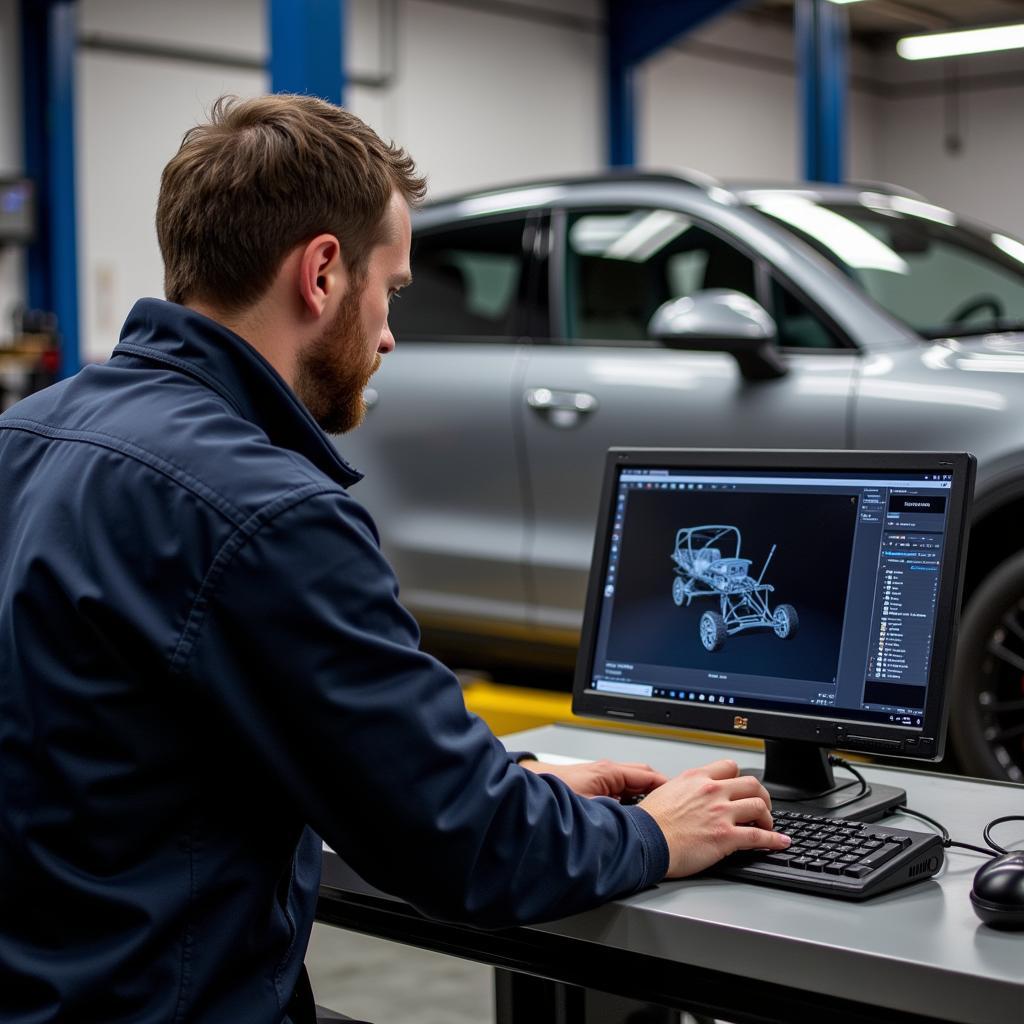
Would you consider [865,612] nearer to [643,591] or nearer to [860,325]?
[643,591]

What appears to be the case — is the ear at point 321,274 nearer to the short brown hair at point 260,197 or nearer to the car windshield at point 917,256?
the short brown hair at point 260,197

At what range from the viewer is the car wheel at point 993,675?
123 inches

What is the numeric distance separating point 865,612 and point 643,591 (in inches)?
11.5

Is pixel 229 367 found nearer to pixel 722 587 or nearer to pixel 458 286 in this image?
pixel 722 587

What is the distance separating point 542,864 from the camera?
1.32 meters

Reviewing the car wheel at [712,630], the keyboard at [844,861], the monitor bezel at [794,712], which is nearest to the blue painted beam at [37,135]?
the monitor bezel at [794,712]

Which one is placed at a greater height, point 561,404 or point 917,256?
point 917,256

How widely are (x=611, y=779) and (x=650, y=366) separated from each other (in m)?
2.31

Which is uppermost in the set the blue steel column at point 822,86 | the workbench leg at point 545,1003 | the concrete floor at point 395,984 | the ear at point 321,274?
the blue steel column at point 822,86

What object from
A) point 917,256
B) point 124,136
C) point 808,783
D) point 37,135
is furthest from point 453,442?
point 124,136

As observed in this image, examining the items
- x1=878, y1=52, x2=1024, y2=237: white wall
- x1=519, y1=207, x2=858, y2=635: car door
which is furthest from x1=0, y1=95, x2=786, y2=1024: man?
x1=878, y1=52, x2=1024, y2=237: white wall

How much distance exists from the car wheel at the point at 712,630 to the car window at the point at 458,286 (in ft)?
8.49

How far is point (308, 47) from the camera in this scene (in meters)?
4.75

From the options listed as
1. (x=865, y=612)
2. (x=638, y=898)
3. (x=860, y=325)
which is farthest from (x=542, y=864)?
(x=860, y=325)
